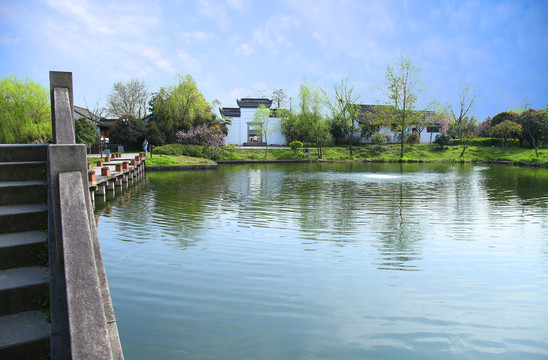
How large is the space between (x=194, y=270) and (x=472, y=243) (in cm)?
497

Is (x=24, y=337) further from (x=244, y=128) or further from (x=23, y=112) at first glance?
(x=244, y=128)

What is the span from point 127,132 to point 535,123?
136ft

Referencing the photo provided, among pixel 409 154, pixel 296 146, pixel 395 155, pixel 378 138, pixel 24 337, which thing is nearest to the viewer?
pixel 24 337

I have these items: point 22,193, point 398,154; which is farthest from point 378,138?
point 22,193

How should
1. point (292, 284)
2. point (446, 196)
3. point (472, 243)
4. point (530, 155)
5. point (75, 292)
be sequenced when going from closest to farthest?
point (75, 292) < point (292, 284) < point (472, 243) < point (446, 196) < point (530, 155)

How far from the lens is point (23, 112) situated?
28.6 meters

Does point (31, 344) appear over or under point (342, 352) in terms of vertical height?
over

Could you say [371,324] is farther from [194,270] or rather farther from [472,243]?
[472,243]

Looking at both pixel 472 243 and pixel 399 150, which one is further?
pixel 399 150

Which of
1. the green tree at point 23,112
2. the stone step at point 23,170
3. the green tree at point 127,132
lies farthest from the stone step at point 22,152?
the green tree at point 127,132

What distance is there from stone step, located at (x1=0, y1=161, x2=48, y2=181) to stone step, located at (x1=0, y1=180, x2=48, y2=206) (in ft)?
0.33

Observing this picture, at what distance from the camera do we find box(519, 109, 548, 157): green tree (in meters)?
36.8

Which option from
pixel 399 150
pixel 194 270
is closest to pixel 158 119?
pixel 399 150

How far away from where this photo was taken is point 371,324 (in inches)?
146
